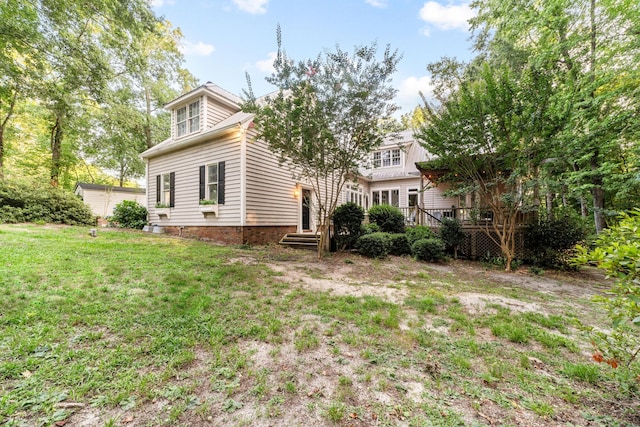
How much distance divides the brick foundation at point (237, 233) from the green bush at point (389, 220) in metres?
3.73

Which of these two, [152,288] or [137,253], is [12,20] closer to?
[137,253]

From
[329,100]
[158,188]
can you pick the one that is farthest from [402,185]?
[158,188]

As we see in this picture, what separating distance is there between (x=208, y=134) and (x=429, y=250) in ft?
29.2

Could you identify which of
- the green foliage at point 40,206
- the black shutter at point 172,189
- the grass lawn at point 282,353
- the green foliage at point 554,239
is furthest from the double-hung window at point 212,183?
the green foliage at point 554,239

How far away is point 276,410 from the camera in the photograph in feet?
6.05

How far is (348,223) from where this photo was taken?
8.78 metres

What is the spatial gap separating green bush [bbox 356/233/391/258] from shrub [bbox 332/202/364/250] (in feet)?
1.50

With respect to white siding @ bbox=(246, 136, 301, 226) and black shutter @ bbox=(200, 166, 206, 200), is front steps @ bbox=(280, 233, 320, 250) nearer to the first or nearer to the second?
white siding @ bbox=(246, 136, 301, 226)

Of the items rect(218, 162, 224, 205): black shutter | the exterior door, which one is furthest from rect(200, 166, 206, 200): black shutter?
the exterior door

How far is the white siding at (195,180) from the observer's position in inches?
363

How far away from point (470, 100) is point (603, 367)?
19.8 feet

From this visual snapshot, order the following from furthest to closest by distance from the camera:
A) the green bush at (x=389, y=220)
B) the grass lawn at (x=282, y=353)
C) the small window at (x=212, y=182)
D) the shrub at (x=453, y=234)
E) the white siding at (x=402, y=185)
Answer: the white siding at (x=402, y=185) → the green bush at (x=389, y=220) → the small window at (x=212, y=182) → the shrub at (x=453, y=234) → the grass lawn at (x=282, y=353)

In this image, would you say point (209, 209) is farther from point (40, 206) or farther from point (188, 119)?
point (40, 206)

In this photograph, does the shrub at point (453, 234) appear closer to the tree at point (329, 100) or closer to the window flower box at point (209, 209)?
the tree at point (329, 100)
